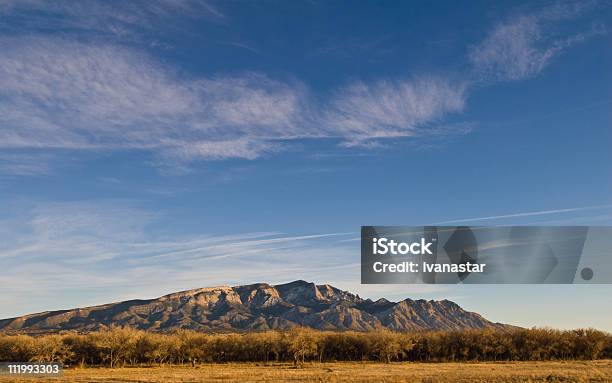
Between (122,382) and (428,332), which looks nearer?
(122,382)

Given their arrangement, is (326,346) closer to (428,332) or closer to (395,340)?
(395,340)

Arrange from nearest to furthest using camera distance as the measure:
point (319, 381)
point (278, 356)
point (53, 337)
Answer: point (319, 381) < point (53, 337) < point (278, 356)

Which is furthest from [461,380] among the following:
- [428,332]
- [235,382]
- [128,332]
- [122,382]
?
[128,332]

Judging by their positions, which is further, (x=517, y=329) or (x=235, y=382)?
(x=517, y=329)

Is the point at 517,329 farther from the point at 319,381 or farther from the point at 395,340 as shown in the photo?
the point at 319,381

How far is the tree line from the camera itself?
327 feet

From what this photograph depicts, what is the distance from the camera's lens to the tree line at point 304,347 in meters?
99.8

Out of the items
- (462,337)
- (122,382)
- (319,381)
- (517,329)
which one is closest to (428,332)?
(462,337)

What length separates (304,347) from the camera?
345 ft

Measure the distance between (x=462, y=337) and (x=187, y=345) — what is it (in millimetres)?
51973

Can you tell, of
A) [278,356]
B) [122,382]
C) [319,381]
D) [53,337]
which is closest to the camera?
[319,381]

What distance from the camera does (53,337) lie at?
10138 centimetres

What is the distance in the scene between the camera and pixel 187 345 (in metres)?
104

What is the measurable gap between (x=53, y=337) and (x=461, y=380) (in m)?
76.2
